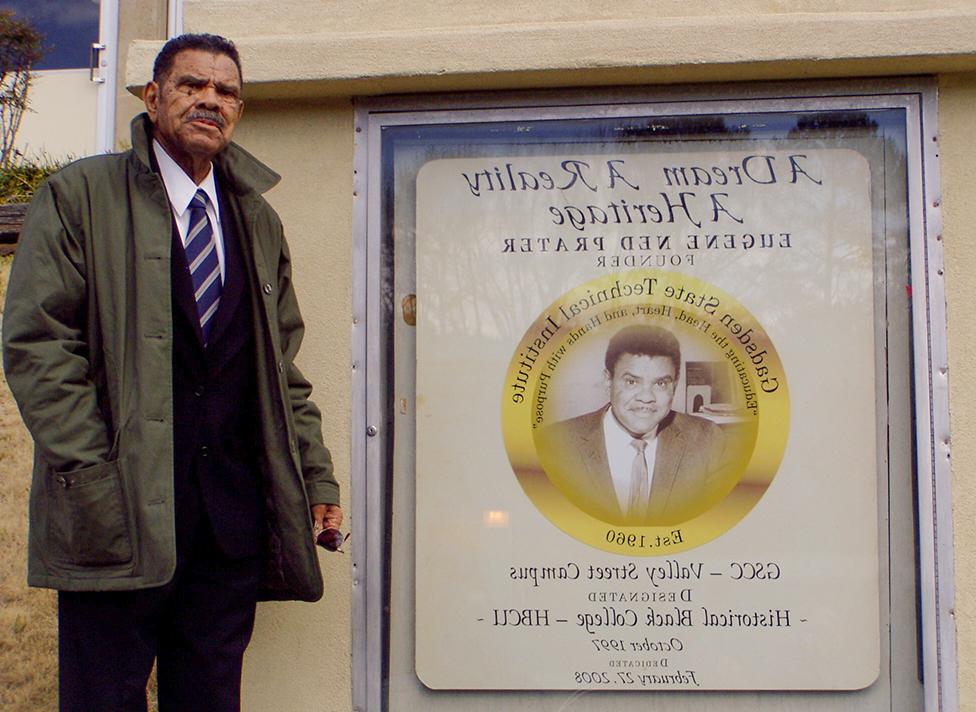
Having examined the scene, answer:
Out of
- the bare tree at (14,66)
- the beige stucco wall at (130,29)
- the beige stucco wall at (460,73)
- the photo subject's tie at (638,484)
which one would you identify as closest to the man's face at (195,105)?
the beige stucco wall at (460,73)

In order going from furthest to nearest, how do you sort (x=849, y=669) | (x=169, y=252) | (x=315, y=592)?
(x=849, y=669) → (x=315, y=592) → (x=169, y=252)

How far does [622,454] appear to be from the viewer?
3.30 meters

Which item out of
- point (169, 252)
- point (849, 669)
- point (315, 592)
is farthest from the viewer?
point (849, 669)

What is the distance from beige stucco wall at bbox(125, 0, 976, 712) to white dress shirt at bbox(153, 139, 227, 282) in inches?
25.8

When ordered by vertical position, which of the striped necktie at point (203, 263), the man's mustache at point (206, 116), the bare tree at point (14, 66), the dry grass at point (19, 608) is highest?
the bare tree at point (14, 66)

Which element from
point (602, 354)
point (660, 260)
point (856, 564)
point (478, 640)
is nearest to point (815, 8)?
point (660, 260)

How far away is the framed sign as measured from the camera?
10.5 ft

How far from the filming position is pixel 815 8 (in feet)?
10.8

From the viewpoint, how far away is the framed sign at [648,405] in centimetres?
320

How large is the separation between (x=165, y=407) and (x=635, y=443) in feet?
4.64

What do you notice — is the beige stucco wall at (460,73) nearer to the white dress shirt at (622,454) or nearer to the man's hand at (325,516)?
the man's hand at (325,516)

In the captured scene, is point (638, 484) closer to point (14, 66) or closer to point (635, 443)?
point (635, 443)

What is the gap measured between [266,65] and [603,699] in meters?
2.10

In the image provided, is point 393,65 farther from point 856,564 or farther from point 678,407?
point 856,564
